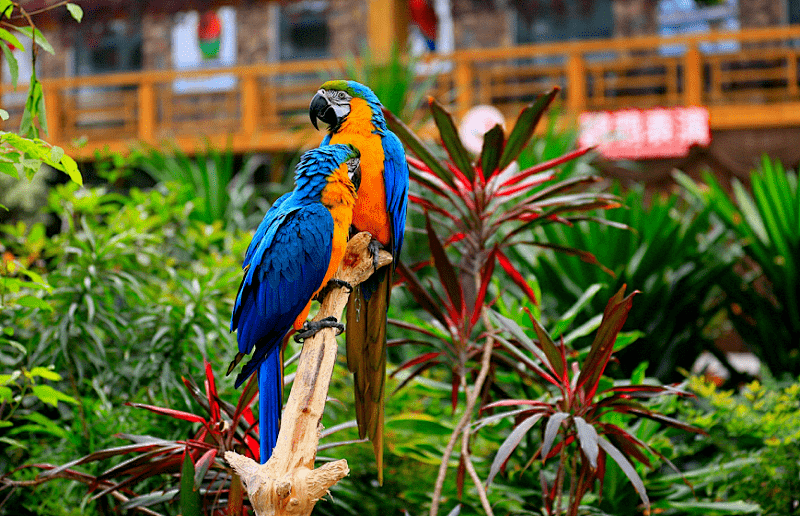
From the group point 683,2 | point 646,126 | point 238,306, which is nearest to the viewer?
point 238,306

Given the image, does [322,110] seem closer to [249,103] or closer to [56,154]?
[56,154]

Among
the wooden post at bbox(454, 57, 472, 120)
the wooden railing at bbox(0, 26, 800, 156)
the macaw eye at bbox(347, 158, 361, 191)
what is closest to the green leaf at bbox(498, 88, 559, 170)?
the macaw eye at bbox(347, 158, 361, 191)

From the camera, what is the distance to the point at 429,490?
235 cm

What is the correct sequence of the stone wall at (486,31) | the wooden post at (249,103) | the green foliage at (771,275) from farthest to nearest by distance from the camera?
the stone wall at (486,31)
the wooden post at (249,103)
the green foliage at (771,275)

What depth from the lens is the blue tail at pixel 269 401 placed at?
4.31ft

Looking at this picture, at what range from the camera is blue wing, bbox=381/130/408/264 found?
1459 millimetres

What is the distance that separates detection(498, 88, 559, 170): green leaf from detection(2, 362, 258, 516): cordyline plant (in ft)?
3.05

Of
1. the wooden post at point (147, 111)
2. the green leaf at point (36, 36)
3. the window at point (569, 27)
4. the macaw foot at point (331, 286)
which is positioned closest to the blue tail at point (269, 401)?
the macaw foot at point (331, 286)

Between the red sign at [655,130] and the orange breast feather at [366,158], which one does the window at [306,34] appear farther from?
the orange breast feather at [366,158]

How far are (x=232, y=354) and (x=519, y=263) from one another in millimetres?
1441

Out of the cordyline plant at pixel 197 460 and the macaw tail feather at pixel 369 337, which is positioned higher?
the macaw tail feather at pixel 369 337

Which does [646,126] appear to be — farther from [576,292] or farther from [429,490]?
[429,490]

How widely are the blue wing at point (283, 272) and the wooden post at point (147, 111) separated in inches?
273

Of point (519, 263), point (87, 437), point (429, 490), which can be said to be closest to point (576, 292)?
point (519, 263)
